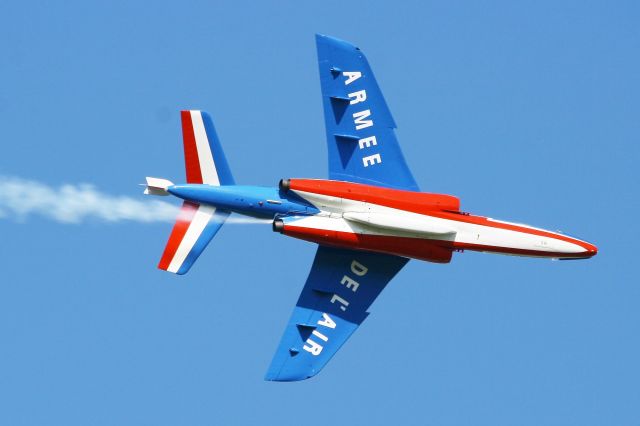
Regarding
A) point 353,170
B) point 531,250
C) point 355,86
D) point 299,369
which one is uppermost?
point 355,86

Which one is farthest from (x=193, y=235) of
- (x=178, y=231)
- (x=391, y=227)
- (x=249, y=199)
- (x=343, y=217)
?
(x=391, y=227)

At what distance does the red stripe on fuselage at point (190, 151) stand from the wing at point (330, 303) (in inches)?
178

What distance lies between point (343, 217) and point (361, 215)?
562mm

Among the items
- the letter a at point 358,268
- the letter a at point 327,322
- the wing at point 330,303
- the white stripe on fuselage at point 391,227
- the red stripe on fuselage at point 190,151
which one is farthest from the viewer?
the letter a at point 358,268

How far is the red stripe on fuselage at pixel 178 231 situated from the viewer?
39844 millimetres

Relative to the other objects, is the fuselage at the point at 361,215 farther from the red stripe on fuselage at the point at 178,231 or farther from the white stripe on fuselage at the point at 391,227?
the red stripe on fuselage at the point at 178,231

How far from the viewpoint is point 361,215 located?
3931cm

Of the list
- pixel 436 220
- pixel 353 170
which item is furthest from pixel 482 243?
pixel 353 170

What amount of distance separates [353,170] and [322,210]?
73.1 inches

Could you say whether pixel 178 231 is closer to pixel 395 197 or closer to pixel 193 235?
pixel 193 235

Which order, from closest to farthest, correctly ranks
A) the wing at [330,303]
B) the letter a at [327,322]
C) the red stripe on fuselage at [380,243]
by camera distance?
the red stripe on fuselage at [380,243] → the wing at [330,303] → the letter a at [327,322]

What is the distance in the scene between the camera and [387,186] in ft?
133

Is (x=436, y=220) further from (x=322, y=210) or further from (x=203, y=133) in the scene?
(x=203, y=133)

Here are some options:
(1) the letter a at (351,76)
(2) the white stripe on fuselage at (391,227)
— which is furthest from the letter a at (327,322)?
(1) the letter a at (351,76)
